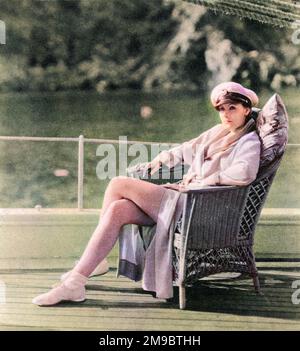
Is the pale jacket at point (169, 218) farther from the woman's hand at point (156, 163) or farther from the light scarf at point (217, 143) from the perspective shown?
the woman's hand at point (156, 163)

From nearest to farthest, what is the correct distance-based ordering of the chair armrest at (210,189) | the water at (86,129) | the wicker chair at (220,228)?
the chair armrest at (210,189), the wicker chair at (220,228), the water at (86,129)

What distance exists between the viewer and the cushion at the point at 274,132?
3334 mm

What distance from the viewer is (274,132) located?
334cm

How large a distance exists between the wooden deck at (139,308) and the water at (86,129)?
528 mm

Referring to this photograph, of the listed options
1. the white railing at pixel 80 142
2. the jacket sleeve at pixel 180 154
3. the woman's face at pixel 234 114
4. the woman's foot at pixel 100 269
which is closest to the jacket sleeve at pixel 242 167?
the woman's face at pixel 234 114

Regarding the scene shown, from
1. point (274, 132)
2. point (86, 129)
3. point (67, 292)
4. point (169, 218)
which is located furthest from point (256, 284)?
point (86, 129)

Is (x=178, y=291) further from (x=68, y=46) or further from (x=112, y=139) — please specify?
(x=68, y=46)

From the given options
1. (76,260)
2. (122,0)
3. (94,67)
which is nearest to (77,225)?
(76,260)

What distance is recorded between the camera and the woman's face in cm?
342

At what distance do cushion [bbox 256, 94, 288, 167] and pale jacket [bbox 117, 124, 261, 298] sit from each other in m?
0.04

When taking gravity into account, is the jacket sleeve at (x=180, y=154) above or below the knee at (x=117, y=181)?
above

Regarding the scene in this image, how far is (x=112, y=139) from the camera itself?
12.4ft

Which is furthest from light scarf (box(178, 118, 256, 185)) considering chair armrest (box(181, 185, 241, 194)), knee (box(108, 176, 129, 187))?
knee (box(108, 176, 129, 187))

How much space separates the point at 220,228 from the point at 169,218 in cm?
30
